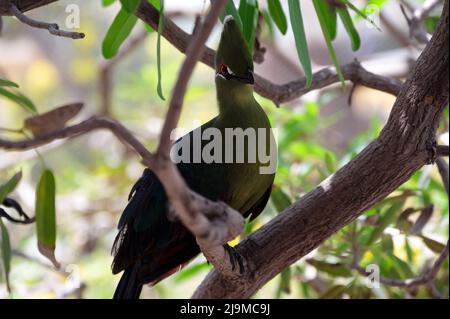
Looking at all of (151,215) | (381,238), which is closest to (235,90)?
(151,215)

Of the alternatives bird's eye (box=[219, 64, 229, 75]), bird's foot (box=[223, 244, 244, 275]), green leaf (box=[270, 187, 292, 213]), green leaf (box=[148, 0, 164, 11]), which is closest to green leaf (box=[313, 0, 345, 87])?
bird's eye (box=[219, 64, 229, 75])

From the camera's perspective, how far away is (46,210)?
5.33 feet

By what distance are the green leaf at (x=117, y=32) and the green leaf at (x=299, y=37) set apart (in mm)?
472

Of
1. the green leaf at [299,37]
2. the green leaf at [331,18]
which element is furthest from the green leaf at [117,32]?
the green leaf at [331,18]

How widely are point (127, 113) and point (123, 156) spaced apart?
19.2 inches

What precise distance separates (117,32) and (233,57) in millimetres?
371

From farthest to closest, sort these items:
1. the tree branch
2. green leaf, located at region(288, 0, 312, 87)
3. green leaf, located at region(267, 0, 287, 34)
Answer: green leaf, located at region(267, 0, 287, 34)
green leaf, located at region(288, 0, 312, 87)
the tree branch

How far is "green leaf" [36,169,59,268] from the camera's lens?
161 cm

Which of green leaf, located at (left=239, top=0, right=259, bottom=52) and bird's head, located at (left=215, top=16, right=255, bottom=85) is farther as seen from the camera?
green leaf, located at (left=239, top=0, right=259, bottom=52)

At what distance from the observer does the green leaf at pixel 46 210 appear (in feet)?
5.29

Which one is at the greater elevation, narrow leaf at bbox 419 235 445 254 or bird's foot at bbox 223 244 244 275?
bird's foot at bbox 223 244 244 275

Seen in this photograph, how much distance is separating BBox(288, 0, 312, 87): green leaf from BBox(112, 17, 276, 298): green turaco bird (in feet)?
0.67

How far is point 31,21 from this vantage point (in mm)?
1745

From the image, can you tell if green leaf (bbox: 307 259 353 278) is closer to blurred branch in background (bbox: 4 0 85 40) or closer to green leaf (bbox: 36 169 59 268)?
green leaf (bbox: 36 169 59 268)
